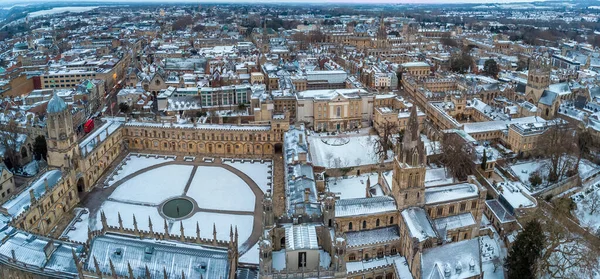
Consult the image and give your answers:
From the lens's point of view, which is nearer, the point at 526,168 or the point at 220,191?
the point at 220,191

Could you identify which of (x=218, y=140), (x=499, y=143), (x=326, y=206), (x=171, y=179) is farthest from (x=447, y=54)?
(x=326, y=206)

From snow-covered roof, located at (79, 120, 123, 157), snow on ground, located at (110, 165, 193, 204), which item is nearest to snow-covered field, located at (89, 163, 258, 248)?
snow on ground, located at (110, 165, 193, 204)

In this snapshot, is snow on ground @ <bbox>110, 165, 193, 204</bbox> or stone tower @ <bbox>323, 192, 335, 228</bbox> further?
snow on ground @ <bbox>110, 165, 193, 204</bbox>

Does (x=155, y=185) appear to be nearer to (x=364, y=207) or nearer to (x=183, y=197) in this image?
(x=183, y=197)

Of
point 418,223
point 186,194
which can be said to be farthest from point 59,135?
point 418,223

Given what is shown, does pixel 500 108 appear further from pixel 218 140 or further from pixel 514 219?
pixel 218 140

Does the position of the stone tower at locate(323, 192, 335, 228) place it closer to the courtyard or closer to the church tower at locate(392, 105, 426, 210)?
the church tower at locate(392, 105, 426, 210)
